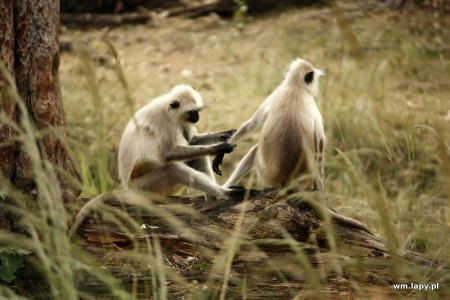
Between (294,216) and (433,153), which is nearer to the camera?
(294,216)

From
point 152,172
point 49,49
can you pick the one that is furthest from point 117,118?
point 49,49

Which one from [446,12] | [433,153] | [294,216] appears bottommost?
[433,153]

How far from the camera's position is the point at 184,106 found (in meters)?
4.20

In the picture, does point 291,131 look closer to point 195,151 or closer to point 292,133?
point 292,133

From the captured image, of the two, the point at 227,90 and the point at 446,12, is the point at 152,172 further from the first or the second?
the point at 446,12

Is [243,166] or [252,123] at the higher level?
[252,123]

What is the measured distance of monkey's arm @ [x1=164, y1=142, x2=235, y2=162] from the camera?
405 cm

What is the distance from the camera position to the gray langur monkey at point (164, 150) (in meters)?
4.04

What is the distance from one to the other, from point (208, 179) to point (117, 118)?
311 centimetres

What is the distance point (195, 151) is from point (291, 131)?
0.63 meters

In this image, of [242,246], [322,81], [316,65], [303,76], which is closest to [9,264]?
[242,246]

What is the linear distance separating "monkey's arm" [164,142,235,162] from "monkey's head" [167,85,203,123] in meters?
0.22

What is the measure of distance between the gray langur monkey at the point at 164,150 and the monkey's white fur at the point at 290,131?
23 cm

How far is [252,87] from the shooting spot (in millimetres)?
7543
